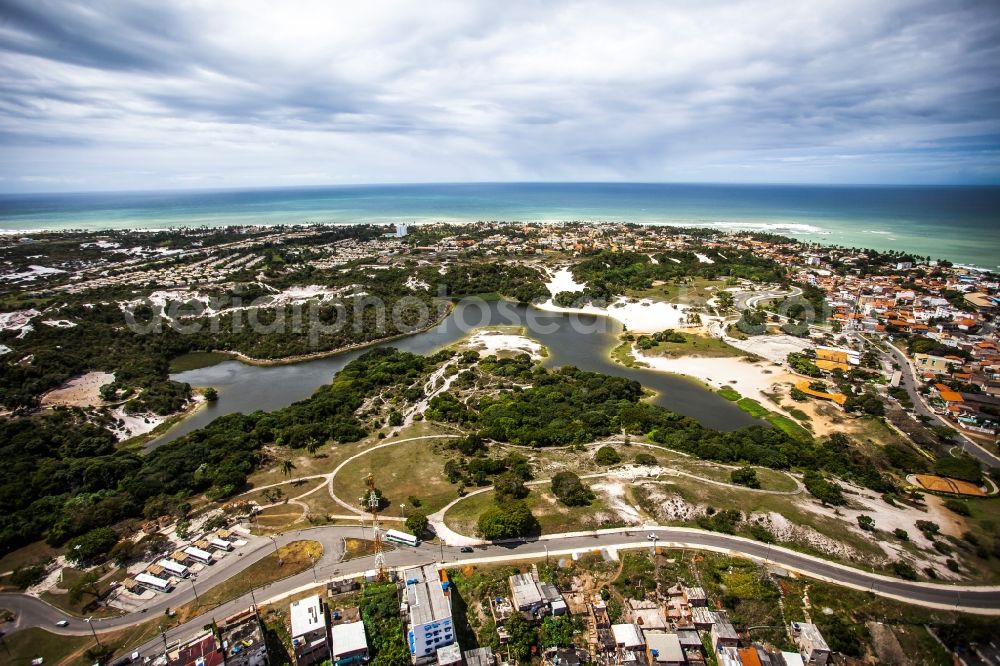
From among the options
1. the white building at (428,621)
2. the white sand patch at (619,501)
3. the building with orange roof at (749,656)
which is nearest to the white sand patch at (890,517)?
the white sand patch at (619,501)

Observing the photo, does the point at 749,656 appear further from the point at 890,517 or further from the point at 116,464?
the point at 116,464

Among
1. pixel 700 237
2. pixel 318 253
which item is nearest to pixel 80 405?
pixel 318 253

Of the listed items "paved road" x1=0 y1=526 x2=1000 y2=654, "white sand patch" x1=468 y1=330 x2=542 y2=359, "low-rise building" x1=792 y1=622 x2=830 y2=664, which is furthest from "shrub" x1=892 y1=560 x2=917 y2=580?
"white sand patch" x1=468 y1=330 x2=542 y2=359

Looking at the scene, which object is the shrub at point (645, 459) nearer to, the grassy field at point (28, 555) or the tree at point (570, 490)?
the tree at point (570, 490)

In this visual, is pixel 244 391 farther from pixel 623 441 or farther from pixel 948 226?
pixel 948 226

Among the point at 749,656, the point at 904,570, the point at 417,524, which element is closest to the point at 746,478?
the point at 904,570

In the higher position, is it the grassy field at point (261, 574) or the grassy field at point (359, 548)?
the grassy field at point (359, 548)
